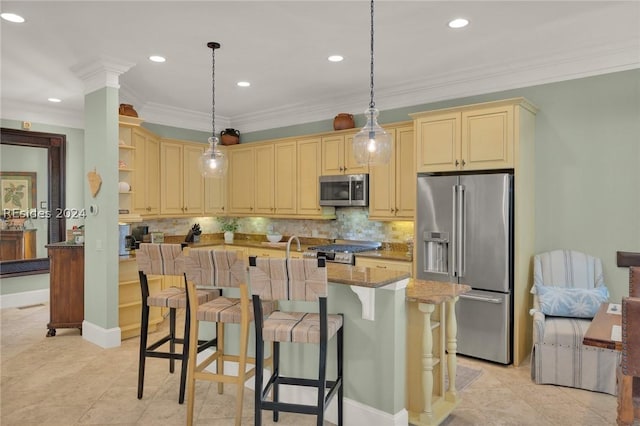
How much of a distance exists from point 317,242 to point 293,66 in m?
2.57

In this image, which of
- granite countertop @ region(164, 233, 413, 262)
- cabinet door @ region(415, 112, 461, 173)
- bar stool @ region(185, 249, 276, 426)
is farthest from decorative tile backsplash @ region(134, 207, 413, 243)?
bar stool @ region(185, 249, 276, 426)

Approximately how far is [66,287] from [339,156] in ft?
11.4

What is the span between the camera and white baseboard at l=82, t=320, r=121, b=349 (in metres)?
4.42

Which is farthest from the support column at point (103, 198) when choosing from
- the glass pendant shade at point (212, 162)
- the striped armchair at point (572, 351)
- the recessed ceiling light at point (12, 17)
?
the striped armchair at point (572, 351)

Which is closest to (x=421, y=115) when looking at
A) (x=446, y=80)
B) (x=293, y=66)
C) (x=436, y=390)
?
(x=446, y=80)

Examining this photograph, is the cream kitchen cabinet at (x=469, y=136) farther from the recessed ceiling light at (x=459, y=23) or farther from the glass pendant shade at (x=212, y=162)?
the glass pendant shade at (x=212, y=162)

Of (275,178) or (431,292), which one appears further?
(275,178)

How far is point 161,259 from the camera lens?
3189 millimetres

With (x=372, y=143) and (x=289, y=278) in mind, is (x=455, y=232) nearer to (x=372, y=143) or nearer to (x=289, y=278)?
(x=372, y=143)

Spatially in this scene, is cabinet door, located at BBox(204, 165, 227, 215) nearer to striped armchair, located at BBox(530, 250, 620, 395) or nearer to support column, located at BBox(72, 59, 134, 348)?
support column, located at BBox(72, 59, 134, 348)

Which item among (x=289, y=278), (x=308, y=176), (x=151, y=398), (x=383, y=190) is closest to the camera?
(x=289, y=278)

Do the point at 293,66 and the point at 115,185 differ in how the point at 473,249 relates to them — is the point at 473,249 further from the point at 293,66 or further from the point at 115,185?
the point at 115,185

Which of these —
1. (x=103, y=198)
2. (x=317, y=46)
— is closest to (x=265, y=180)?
(x=103, y=198)

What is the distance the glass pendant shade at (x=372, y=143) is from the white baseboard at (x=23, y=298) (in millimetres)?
5745
